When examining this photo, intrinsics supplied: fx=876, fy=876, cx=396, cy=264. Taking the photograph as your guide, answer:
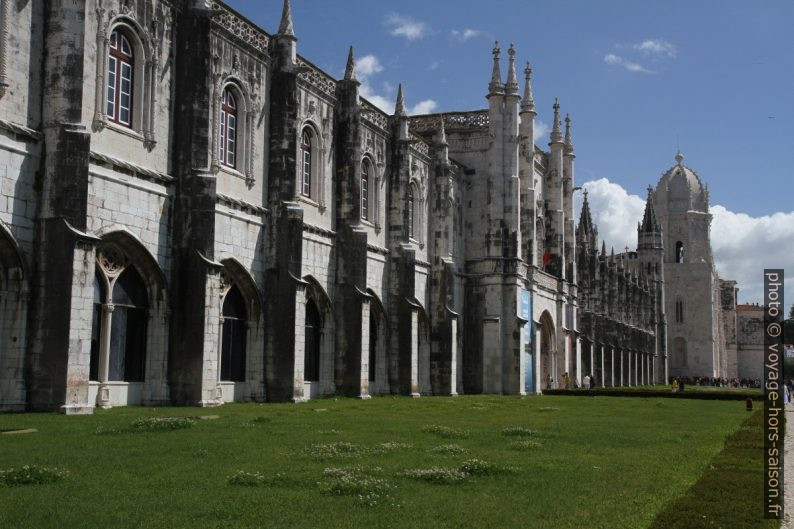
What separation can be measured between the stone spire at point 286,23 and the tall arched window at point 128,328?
36.4 ft

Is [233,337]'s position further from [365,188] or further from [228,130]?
[365,188]

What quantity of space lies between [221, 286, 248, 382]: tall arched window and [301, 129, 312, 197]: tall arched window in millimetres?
6152

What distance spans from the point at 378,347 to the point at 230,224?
13101mm

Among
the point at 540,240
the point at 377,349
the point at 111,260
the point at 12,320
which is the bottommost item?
the point at 377,349

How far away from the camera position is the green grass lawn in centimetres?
948

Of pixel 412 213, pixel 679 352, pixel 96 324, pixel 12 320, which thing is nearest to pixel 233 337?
pixel 96 324

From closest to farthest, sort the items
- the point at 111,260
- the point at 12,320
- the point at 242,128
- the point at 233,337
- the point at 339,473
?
the point at 339,473 → the point at 12,320 → the point at 111,260 → the point at 233,337 → the point at 242,128

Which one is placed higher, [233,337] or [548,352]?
[233,337]

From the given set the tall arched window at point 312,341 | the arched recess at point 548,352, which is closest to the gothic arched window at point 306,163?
the tall arched window at point 312,341

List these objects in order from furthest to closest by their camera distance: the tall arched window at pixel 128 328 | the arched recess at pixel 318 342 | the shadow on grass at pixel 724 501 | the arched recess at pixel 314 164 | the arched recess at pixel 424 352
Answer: the arched recess at pixel 424 352 → the arched recess at pixel 314 164 → the arched recess at pixel 318 342 → the tall arched window at pixel 128 328 → the shadow on grass at pixel 724 501

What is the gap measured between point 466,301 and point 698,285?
235ft

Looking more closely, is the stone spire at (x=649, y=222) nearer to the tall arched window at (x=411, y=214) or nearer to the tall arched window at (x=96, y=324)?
the tall arched window at (x=411, y=214)

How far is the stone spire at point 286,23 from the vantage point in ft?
103

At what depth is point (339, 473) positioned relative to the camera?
469 inches
